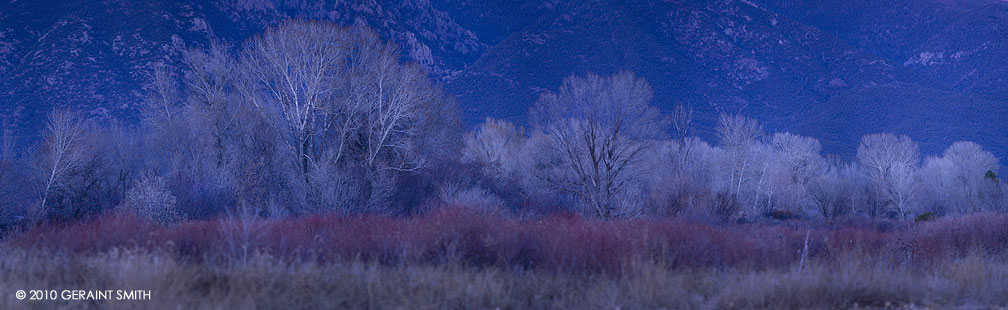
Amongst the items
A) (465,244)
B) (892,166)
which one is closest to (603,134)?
(465,244)

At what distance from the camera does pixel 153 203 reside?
69.6 feet

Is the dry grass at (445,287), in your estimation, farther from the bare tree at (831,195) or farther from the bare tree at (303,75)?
the bare tree at (831,195)

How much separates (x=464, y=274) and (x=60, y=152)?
33.1 metres

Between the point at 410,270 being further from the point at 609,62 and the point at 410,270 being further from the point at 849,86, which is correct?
the point at 849,86

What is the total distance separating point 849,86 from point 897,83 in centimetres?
858

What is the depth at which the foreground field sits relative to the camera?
7.96 m

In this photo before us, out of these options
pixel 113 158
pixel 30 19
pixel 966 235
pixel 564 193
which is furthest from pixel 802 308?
pixel 30 19

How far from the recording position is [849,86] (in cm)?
11825

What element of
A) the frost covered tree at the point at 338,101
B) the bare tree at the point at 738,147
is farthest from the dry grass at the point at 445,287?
the bare tree at the point at 738,147

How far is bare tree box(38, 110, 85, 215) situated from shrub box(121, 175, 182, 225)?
1191cm

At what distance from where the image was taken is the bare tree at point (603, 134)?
30.5 metres

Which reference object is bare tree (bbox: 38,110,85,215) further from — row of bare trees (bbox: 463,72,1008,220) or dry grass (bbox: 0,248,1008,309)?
dry grass (bbox: 0,248,1008,309)

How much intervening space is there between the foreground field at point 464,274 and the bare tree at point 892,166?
4851 centimetres

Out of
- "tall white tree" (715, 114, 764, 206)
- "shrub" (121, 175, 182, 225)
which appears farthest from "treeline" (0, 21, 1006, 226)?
"tall white tree" (715, 114, 764, 206)
